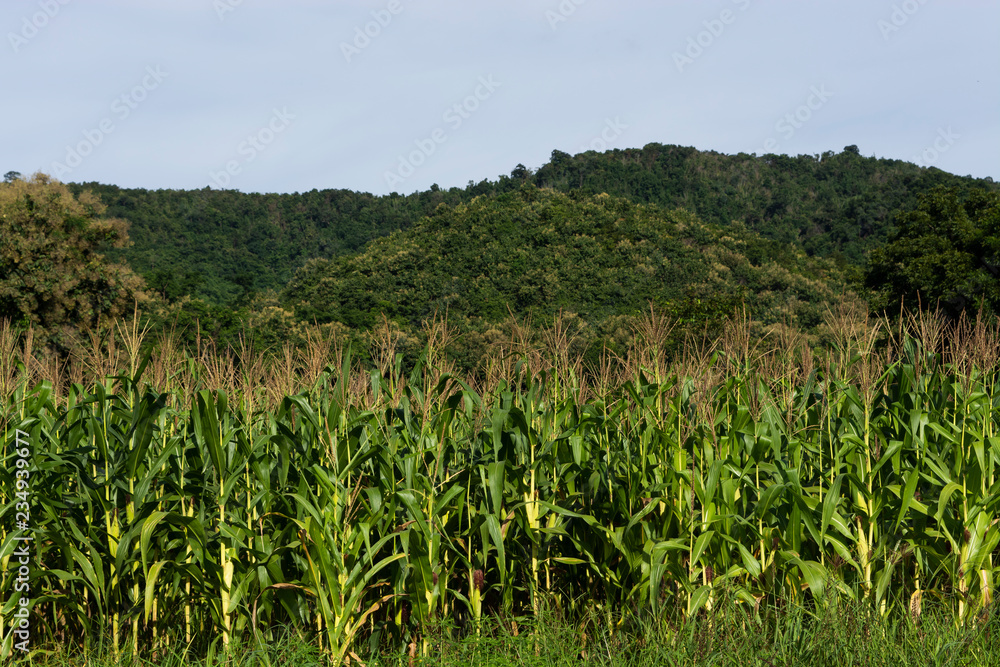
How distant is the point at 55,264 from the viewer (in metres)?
22.6

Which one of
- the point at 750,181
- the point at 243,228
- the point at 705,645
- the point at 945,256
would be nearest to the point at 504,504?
the point at 705,645

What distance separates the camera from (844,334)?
5277mm

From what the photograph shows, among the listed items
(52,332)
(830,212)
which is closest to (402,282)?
(52,332)

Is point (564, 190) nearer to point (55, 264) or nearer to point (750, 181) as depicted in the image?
point (750, 181)

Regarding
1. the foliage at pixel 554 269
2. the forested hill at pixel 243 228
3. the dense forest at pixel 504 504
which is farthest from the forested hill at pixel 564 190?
the dense forest at pixel 504 504

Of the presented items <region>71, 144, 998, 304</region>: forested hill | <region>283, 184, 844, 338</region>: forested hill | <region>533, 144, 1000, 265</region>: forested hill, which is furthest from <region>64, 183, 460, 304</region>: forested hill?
<region>533, 144, 1000, 265</region>: forested hill

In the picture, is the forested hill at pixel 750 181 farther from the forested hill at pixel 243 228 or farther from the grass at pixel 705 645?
the grass at pixel 705 645

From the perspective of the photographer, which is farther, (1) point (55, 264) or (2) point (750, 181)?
(2) point (750, 181)

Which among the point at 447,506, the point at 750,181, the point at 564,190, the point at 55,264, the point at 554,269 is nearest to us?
the point at 447,506

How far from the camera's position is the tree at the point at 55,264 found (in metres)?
21.7

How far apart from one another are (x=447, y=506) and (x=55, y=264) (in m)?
22.2

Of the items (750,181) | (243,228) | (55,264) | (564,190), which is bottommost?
(55,264)

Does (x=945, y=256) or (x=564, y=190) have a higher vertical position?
(x=564, y=190)

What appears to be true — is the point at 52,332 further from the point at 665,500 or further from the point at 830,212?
the point at 830,212
